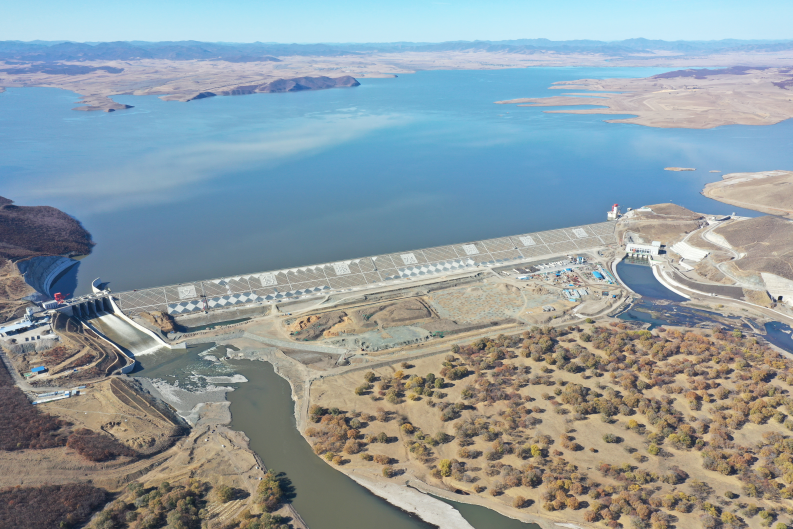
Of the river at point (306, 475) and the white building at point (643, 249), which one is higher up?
the white building at point (643, 249)

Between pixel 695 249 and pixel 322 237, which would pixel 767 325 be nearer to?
pixel 695 249

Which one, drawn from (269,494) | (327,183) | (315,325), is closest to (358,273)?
(315,325)

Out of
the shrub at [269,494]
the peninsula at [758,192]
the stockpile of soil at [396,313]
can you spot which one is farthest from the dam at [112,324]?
the peninsula at [758,192]

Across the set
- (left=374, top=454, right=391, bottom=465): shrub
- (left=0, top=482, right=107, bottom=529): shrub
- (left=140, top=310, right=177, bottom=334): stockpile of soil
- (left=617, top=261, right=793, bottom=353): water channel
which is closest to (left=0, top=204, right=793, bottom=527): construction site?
(left=140, top=310, right=177, bottom=334): stockpile of soil

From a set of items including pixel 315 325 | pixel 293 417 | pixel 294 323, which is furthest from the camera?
pixel 294 323

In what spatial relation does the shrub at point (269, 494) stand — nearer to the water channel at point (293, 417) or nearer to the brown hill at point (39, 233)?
the water channel at point (293, 417)

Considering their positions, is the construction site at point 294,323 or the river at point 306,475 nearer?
the river at point 306,475

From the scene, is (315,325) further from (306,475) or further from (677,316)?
(677,316)
